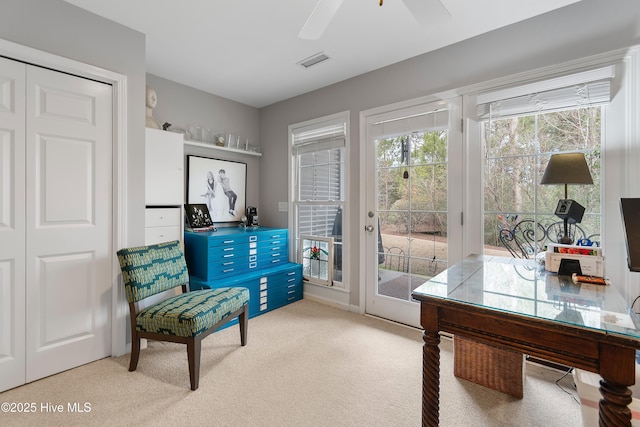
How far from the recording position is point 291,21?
7.29 ft

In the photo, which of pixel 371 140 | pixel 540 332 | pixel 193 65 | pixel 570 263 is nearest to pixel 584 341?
pixel 540 332

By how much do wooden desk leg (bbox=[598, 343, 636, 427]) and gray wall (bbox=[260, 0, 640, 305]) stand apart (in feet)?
6.80

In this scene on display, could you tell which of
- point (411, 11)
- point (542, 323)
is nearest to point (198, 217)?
point (411, 11)

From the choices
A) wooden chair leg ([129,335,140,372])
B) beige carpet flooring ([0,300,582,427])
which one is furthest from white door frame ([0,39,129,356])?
wooden chair leg ([129,335,140,372])

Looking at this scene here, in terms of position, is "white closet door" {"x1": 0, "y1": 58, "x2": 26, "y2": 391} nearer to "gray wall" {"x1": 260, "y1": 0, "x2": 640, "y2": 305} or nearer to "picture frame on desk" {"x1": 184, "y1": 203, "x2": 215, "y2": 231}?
"picture frame on desk" {"x1": 184, "y1": 203, "x2": 215, "y2": 231}

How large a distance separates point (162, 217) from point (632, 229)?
10.9 feet

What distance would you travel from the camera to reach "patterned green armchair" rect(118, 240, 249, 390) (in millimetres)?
1852

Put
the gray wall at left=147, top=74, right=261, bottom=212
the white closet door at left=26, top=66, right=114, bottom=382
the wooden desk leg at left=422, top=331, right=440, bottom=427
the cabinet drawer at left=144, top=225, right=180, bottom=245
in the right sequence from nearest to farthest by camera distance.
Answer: the wooden desk leg at left=422, top=331, right=440, bottom=427, the white closet door at left=26, top=66, right=114, bottom=382, the cabinet drawer at left=144, top=225, right=180, bottom=245, the gray wall at left=147, top=74, right=261, bottom=212

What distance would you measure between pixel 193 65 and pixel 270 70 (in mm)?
768

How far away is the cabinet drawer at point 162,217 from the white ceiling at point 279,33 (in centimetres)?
147

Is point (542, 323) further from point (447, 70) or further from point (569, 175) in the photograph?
point (447, 70)

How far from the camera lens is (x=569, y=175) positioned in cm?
162

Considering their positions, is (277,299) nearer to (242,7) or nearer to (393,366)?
(393,366)

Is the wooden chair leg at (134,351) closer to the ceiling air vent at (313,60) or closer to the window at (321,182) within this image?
the window at (321,182)
